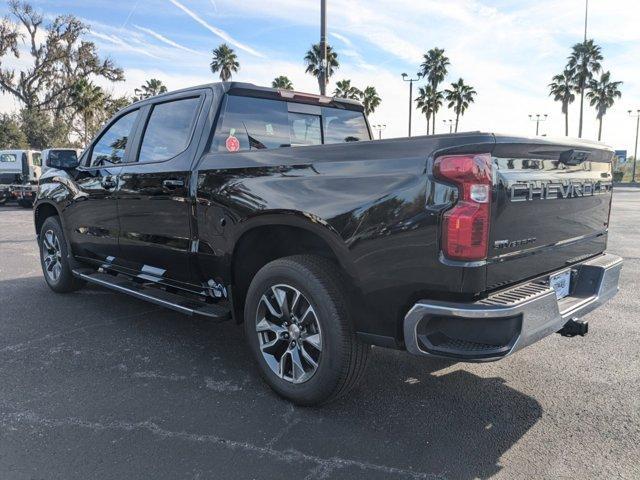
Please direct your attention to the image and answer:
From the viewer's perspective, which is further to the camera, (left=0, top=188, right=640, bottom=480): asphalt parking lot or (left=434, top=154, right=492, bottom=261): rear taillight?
(left=0, top=188, right=640, bottom=480): asphalt parking lot

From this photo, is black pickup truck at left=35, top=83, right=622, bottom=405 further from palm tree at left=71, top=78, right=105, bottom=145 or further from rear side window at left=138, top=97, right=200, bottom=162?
palm tree at left=71, top=78, right=105, bottom=145

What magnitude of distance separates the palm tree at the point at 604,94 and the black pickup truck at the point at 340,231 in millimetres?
54547

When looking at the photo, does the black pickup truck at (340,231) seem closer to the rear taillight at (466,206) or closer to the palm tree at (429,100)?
the rear taillight at (466,206)

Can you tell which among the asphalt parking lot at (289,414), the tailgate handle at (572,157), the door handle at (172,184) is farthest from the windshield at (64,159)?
the tailgate handle at (572,157)

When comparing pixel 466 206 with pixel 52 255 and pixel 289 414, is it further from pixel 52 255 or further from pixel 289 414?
pixel 52 255

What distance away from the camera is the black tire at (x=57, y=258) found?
5.56 meters

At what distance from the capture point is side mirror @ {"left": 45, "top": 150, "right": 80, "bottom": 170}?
5102 millimetres

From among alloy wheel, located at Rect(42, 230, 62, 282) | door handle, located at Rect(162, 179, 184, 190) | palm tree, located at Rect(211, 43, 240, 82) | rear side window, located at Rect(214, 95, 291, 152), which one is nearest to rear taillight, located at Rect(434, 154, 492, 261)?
rear side window, located at Rect(214, 95, 291, 152)

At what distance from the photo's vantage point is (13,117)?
4069cm

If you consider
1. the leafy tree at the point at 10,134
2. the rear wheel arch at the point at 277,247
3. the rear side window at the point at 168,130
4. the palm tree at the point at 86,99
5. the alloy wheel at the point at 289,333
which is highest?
the palm tree at the point at 86,99

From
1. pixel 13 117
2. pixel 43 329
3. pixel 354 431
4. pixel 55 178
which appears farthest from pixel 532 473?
pixel 13 117

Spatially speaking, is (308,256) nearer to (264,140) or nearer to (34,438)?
(264,140)

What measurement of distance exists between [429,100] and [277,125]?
4891 cm

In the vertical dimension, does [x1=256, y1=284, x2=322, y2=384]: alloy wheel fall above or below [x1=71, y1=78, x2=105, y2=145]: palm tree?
below
